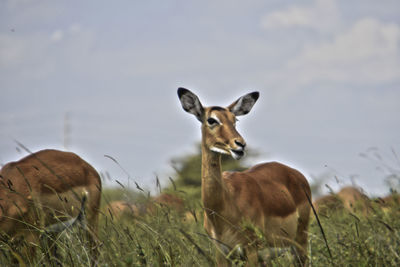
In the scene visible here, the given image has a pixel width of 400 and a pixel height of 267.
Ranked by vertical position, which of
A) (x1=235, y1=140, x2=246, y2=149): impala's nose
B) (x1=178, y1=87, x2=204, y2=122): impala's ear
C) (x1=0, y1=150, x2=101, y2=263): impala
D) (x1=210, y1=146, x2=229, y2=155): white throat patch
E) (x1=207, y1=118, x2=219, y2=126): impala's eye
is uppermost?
(x1=178, y1=87, x2=204, y2=122): impala's ear

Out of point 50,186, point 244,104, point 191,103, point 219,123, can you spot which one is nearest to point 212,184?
point 219,123

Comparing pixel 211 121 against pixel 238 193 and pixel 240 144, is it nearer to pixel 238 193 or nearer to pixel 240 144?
pixel 240 144

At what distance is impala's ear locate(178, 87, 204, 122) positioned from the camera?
18.8 feet

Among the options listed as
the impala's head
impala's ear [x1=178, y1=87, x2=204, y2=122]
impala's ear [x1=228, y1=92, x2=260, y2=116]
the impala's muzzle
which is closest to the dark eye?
the impala's head

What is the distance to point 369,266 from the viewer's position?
3.49 meters

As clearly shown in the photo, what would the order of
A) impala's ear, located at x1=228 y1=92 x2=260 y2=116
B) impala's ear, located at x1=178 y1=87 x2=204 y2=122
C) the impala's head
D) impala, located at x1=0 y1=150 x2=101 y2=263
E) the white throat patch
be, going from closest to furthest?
the impala's head → the white throat patch → impala's ear, located at x1=178 y1=87 x2=204 y2=122 → impala's ear, located at x1=228 y1=92 x2=260 y2=116 → impala, located at x1=0 y1=150 x2=101 y2=263

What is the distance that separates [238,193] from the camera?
→ 5512mm

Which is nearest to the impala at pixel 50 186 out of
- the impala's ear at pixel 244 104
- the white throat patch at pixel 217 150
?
the white throat patch at pixel 217 150

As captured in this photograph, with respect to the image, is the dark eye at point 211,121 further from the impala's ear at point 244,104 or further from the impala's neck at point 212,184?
the impala's ear at point 244,104

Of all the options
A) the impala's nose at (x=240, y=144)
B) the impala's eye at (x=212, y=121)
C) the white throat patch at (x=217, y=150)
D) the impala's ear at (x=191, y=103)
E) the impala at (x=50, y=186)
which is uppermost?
the impala's ear at (x=191, y=103)

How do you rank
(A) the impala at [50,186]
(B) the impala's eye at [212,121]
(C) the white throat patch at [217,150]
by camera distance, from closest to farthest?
(C) the white throat patch at [217,150], (B) the impala's eye at [212,121], (A) the impala at [50,186]

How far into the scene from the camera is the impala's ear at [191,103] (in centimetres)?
573

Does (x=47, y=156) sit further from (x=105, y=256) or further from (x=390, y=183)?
(x=390, y=183)

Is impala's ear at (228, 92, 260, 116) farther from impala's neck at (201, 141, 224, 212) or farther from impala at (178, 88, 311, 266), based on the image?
impala's neck at (201, 141, 224, 212)
